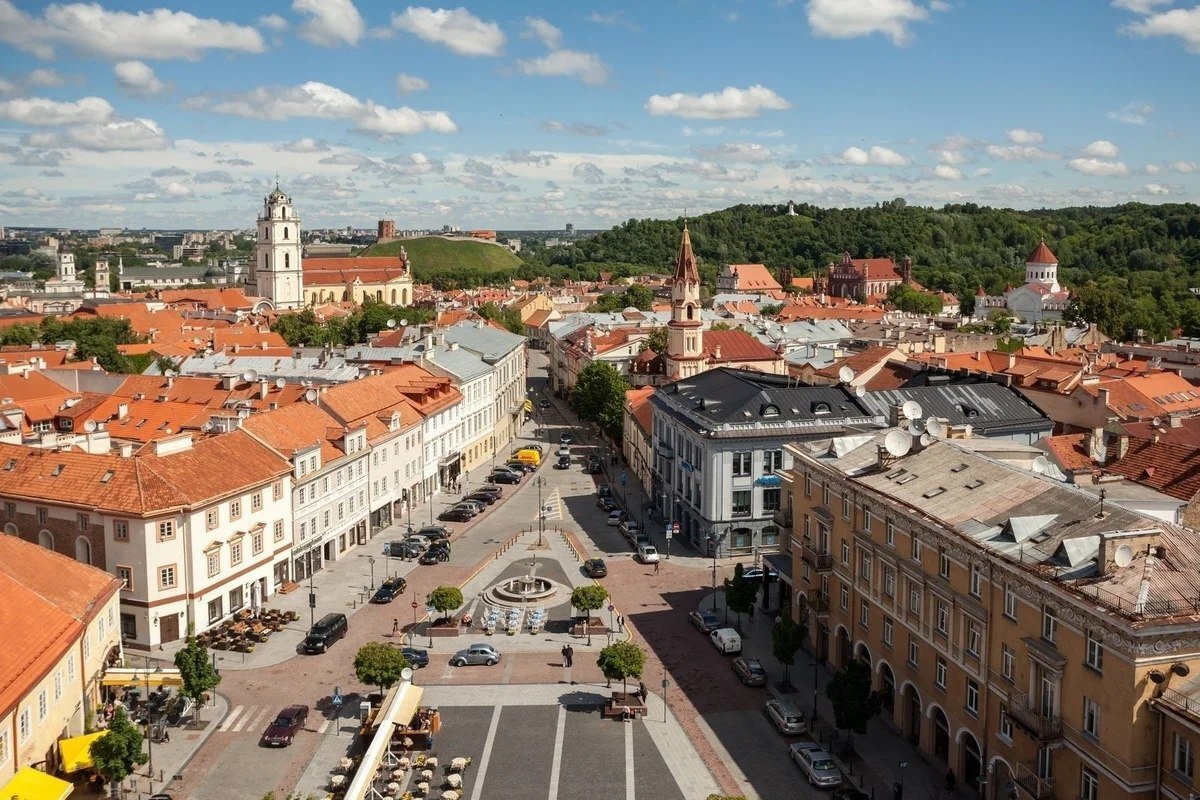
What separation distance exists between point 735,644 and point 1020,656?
624 inches

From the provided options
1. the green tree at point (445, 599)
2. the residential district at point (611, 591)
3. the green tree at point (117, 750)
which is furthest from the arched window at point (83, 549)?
the green tree at point (117, 750)

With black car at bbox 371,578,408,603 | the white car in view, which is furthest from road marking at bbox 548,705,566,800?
the white car

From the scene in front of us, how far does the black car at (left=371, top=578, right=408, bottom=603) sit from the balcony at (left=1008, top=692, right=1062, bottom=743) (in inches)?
1151

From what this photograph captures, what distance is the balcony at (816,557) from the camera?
41.6 metres

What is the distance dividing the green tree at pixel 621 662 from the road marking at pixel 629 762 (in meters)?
1.63

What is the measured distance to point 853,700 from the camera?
111ft

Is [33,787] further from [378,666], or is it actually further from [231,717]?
[378,666]

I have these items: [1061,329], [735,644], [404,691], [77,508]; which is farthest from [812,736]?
[1061,329]

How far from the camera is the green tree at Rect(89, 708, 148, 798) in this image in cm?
3017

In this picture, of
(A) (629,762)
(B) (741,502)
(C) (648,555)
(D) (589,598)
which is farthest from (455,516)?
(A) (629,762)

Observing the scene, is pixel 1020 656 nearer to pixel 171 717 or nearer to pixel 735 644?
pixel 735 644

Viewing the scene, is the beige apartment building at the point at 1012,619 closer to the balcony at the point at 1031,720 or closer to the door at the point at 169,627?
the balcony at the point at 1031,720

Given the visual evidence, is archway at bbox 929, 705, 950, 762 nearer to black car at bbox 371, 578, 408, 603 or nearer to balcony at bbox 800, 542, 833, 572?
balcony at bbox 800, 542, 833, 572

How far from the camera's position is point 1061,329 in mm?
109625
